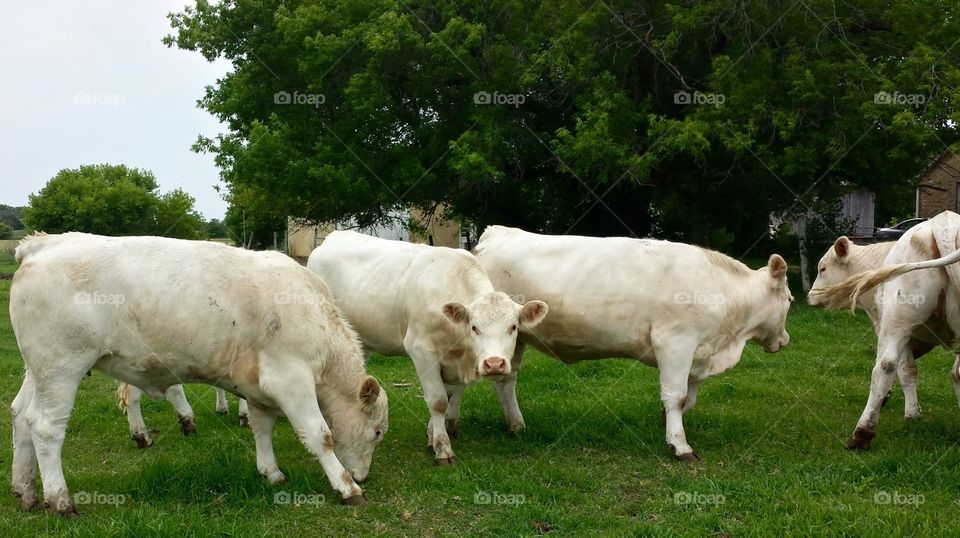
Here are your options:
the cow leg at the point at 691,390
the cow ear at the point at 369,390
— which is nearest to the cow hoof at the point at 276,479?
the cow ear at the point at 369,390

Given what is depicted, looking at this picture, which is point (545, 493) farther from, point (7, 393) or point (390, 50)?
point (390, 50)

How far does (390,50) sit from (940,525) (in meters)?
16.2

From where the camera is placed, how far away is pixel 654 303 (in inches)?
310

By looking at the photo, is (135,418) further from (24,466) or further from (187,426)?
(24,466)

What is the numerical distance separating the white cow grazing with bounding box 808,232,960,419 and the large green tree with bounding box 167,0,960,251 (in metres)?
7.54

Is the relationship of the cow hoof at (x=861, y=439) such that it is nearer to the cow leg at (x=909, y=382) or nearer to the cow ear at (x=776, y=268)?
the cow leg at (x=909, y=382)

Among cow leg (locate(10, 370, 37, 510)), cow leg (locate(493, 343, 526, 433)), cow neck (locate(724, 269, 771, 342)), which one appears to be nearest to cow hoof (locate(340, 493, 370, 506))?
cow leg (locate(10, 370, 37, 510))

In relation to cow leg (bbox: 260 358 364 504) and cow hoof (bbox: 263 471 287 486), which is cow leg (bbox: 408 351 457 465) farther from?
cow hoof (bbox: 263 471 287 486)

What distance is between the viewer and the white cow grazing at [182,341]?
5.76m

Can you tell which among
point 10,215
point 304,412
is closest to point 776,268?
point 304,412

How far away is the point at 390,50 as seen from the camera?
19219mm

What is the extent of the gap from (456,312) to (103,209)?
53.8 m

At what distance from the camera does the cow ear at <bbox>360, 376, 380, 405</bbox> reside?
21.8 ft

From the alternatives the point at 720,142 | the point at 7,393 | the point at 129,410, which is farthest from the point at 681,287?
the point at 720,142
